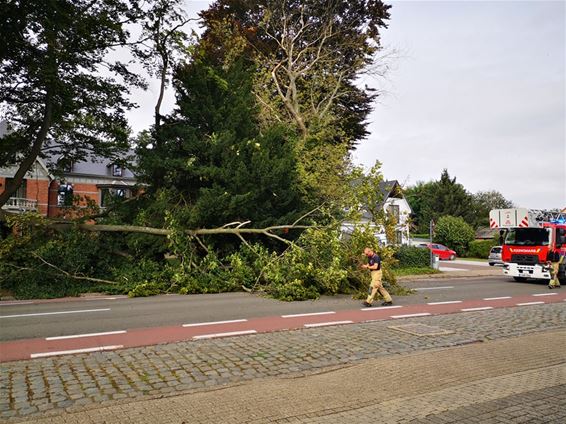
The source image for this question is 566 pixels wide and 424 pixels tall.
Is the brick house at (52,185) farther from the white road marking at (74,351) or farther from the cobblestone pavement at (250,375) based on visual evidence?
the cobblestone pavement at (250,375)

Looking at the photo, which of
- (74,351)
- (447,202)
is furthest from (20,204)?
(447,202)

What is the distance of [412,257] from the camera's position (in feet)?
84.6

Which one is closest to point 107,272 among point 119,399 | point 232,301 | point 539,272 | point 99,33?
point 232,301

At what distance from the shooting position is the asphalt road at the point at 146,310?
28.6 ft

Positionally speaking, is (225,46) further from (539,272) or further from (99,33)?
(539,272)

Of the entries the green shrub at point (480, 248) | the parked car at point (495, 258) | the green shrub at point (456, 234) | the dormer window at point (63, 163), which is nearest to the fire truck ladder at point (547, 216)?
the parked car at point (495, 258)

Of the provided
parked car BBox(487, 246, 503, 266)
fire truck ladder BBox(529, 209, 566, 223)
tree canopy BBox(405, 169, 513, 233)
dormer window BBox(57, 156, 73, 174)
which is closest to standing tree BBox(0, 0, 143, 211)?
dormer window BBox(57, 156, 73, 174)

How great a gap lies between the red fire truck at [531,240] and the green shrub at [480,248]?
951 inches

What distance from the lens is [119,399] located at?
15.3 feet

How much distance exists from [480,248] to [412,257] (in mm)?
21530

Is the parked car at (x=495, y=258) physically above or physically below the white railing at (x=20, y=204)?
below

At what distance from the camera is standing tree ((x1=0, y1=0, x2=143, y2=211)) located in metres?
13.7

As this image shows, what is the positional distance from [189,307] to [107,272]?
19.8 feet

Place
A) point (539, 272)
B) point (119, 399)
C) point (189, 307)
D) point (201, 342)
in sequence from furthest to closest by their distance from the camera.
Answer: point (539, 272) → point (189, 307) → point (201, 342) → point (119, 399)
